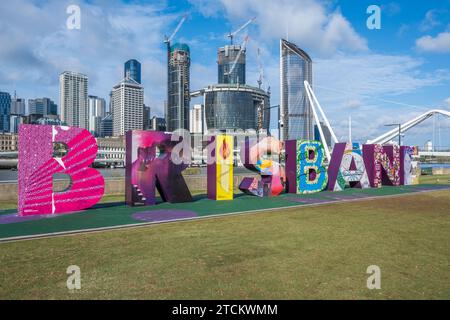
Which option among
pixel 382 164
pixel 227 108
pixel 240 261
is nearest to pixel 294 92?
pixel 227 108

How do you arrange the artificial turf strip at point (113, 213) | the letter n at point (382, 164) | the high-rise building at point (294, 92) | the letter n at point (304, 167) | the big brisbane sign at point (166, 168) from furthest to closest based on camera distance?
the high-rise building at point (294, 92) → the letter n at point (382, 164) → the letter n at point (304, 167) → the big brisbane sign at point (166, 168) → the artificial turf strip at point (113, 213)

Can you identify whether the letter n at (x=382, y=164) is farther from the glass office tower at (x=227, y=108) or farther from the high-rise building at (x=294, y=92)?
the glass office tower at (x=227, y=108)

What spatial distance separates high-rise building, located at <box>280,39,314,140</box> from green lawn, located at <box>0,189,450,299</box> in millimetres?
137360

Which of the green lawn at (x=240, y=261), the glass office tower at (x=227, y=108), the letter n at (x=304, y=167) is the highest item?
the glass office tower at (x=227, y=108)

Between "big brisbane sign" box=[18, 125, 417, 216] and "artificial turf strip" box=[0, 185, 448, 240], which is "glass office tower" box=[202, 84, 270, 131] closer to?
"big brisbane sign" box=[18, 125, 417, 216]

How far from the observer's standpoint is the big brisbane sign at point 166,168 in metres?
14.0

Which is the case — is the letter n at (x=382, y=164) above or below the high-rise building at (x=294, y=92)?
below

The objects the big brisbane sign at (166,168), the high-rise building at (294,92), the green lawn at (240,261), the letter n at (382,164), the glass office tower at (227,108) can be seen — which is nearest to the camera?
the green lawn at (240,261)

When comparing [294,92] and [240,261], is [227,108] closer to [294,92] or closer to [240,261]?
[294,92]

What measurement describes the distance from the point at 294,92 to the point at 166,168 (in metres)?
152

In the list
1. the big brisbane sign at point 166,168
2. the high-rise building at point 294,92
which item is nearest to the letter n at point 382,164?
the big brisbane sign at point 166,168

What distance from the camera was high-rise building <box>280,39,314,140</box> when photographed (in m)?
147

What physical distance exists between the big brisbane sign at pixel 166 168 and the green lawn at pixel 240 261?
5310 mm

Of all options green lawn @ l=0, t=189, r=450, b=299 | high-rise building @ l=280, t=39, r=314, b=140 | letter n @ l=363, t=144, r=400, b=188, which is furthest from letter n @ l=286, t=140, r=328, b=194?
high-rise building @ l=280, t=39, r=314, b=140
